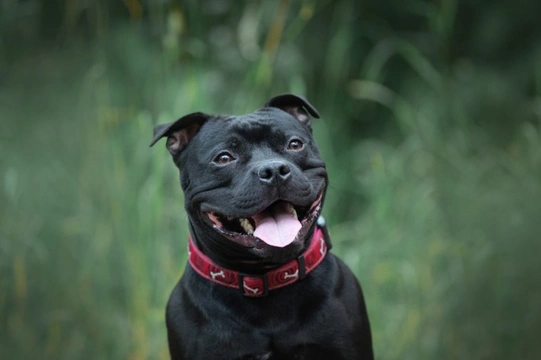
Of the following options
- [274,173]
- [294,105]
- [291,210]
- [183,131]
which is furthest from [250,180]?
[294,105]

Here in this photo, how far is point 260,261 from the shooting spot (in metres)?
3.85

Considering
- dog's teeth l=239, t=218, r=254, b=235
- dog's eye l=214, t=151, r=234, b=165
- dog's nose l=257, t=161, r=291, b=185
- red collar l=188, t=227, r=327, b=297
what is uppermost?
dog's nose l=257, t=161, r=291, b=185

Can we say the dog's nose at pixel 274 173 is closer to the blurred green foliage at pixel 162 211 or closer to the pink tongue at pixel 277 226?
the pink tongue at pixel 277 226

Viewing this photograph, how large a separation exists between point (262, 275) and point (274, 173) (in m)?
0.47

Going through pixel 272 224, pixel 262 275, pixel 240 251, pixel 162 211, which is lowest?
pixel 162 211

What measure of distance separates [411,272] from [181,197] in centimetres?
156

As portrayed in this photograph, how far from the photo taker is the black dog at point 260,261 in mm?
3734

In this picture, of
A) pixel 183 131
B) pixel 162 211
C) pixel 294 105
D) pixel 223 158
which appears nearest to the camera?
pixel 223 158

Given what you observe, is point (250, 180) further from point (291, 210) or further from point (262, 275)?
point (262, 275)

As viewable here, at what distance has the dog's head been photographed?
3705 mm

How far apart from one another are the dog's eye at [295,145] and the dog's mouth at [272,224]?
0.27 meters

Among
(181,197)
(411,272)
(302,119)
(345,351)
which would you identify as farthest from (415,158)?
(345,351)

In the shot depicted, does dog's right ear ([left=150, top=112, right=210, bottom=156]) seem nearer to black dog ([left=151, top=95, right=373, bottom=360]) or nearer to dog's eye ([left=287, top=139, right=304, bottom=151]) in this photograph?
black dog ([left=151, top=95, right=373, bottom=360])

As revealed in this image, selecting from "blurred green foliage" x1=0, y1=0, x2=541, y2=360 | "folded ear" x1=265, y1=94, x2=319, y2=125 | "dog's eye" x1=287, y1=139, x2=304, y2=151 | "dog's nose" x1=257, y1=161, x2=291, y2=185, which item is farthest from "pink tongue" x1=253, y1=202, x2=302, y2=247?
"blurred green foliage" x1=0, y1=0, x2=541, y2=360
